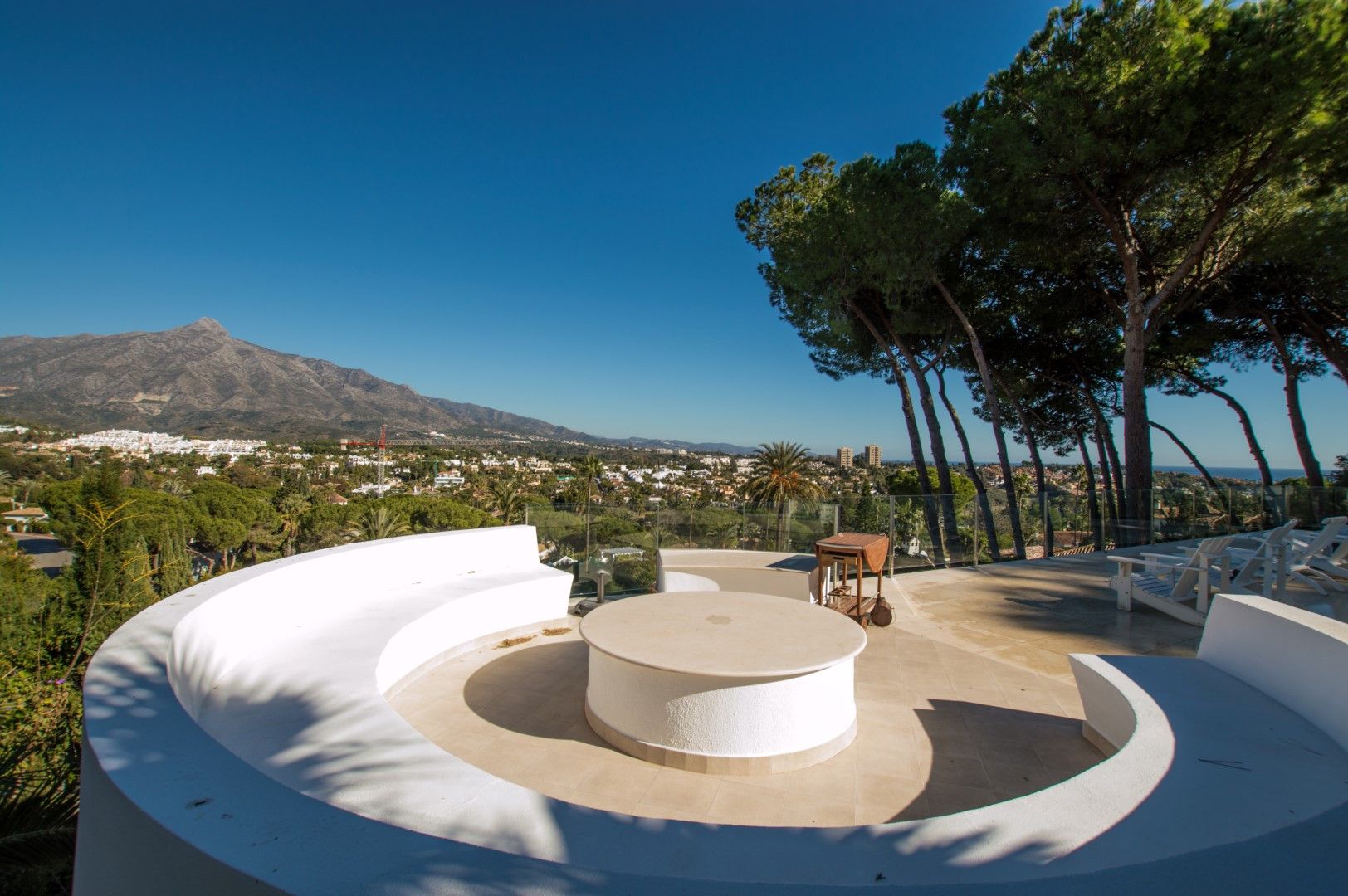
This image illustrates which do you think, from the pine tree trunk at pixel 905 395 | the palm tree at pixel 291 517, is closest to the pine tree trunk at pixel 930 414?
the pine tree trunk at pixel 905 395

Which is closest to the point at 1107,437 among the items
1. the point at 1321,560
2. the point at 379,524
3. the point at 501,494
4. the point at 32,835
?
the point at 1321,560

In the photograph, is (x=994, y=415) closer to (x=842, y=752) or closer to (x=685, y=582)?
(x=685, y=582)

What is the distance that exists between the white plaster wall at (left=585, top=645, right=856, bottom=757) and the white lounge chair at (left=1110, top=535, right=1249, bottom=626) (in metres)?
5.02

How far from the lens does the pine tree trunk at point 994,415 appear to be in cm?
A: 1205

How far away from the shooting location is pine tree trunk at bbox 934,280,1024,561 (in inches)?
475

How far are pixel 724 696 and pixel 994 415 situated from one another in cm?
1295

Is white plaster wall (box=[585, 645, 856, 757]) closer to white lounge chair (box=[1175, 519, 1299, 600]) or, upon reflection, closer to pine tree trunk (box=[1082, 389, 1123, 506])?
white lounge chair (box=[1175, 519, 1299, 600])

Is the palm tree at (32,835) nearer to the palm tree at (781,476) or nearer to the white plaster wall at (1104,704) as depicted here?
the white plaster wall at (1104,704)

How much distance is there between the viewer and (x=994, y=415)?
14.0 meters

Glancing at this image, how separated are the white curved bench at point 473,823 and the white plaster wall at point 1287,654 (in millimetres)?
65

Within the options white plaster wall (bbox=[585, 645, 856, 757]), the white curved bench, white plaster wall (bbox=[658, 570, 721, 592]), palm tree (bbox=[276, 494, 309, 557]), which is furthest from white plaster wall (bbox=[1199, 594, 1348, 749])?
palm tree (bbox=[276, 494, 309, 557])

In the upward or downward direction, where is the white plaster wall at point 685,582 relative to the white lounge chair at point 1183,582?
downward

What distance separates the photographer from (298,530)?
33.3 metres

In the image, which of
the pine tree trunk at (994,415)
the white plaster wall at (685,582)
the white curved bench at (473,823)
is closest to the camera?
the white curved bench at (473,823)
